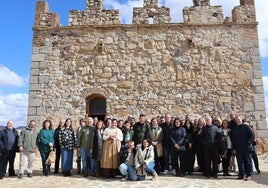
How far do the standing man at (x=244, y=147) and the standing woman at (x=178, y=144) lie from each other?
115 cm

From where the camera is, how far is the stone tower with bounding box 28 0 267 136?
922 cm

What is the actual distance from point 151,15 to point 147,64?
1.76 meters

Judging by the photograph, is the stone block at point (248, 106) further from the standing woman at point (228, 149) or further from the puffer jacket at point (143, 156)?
the puffer jacket at point (143, 156)

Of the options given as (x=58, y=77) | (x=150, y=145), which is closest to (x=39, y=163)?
(x=58, y=77)

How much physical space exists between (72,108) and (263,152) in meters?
6.37

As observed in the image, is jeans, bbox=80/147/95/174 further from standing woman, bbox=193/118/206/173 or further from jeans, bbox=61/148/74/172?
standing woman, bbox=193/118/206/173

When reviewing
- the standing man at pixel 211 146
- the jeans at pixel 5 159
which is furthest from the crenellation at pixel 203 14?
the jeans at pixel 5 159

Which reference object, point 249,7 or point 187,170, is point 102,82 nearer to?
point 187,170

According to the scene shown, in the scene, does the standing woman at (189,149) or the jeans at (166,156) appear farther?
the jeans at (166,156)

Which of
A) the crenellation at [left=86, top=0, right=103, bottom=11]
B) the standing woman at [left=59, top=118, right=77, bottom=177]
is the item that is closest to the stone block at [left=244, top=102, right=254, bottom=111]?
the standing woman at [left=59, top=118, right=77, bottom=177]

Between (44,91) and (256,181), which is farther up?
(44,91)

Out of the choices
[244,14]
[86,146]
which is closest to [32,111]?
[86,146]

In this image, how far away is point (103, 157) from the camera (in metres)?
6.26

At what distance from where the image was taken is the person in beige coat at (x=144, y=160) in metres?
5.93
